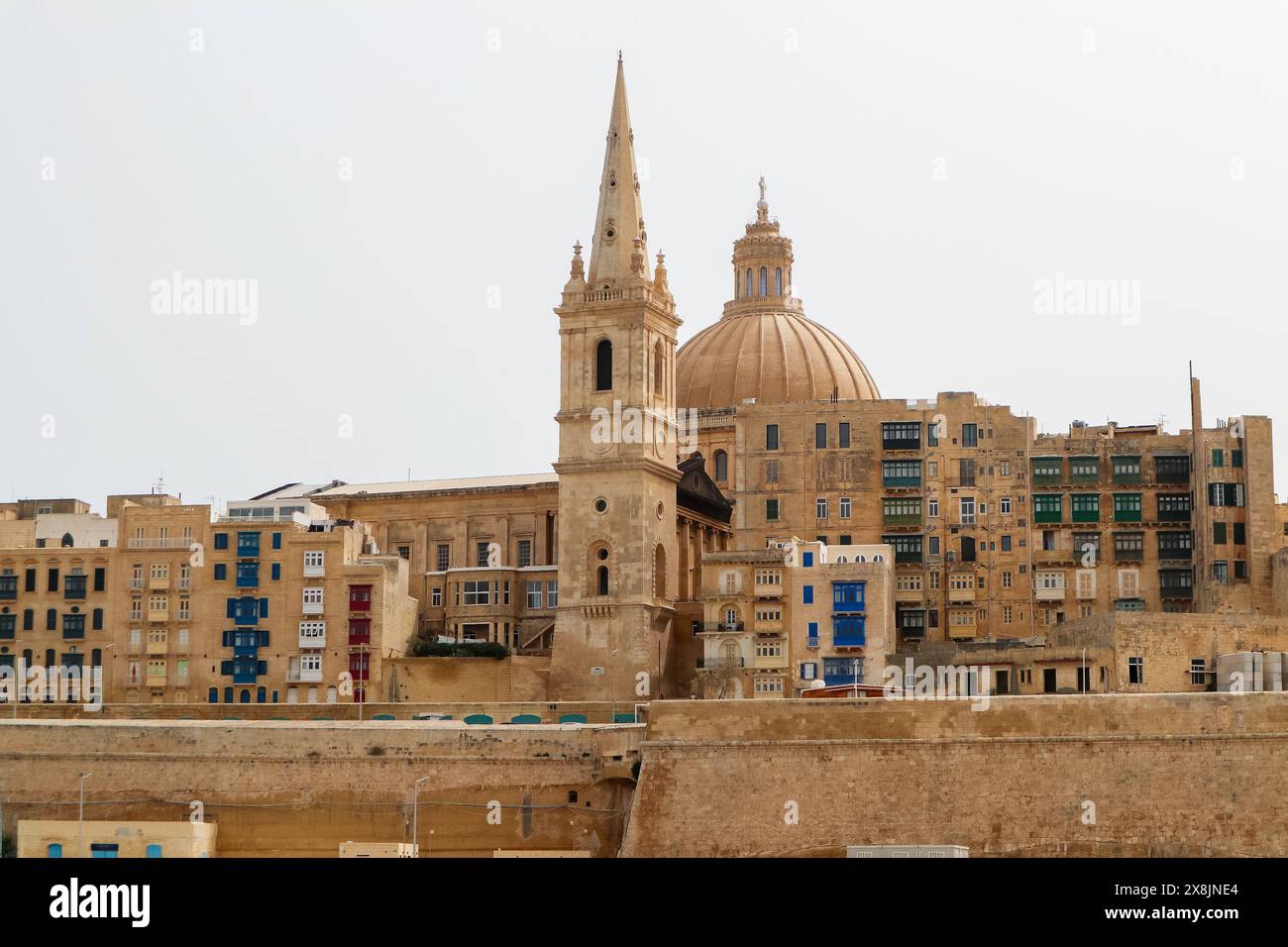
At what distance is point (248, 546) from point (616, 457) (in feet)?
46.9

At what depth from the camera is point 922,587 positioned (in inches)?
3684

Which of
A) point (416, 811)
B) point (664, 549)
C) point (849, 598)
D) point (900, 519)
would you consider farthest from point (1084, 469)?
point (416, 811)

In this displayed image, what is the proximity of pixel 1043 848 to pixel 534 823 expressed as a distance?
49.0 feet

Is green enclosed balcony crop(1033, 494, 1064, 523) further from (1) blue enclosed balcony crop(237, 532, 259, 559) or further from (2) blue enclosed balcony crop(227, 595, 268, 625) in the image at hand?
(1) blue enclosed balcony crop(237, 532, 259, 559)

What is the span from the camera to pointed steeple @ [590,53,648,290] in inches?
3546

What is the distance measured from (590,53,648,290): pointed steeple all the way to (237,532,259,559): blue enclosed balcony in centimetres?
1541

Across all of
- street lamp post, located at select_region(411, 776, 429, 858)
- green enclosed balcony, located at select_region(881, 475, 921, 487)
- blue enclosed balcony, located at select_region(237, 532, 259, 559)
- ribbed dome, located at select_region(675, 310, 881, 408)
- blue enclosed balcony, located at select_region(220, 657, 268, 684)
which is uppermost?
ribbed dome, located at select_region(675, 310, 881, 408)

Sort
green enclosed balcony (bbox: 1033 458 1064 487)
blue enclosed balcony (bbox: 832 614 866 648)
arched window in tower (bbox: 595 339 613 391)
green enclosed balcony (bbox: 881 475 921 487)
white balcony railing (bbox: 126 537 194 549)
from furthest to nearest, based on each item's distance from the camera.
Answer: green enclosed balcony (bbox: 881 475 921 487) → green enclosed balcony (bbox: 1033 458 1064 487) → white balcony railing (bbox: 126 537 194 549) → arched window in tower (bbox: 595 339 613 391) → blue enclosed balcony (bbox: 832 614 866 648)

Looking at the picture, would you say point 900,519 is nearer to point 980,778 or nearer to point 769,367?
point 769,367

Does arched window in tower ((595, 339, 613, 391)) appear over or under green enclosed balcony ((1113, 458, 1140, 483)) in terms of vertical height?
over

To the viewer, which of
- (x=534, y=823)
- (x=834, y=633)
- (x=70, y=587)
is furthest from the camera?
(x=70, y=587)

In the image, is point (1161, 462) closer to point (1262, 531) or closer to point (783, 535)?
point (1262, 531)

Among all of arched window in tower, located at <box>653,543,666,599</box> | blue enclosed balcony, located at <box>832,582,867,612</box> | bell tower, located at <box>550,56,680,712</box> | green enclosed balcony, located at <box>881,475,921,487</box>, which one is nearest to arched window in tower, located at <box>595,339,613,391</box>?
bell tower, located at <box>550,56,680,712</box>
